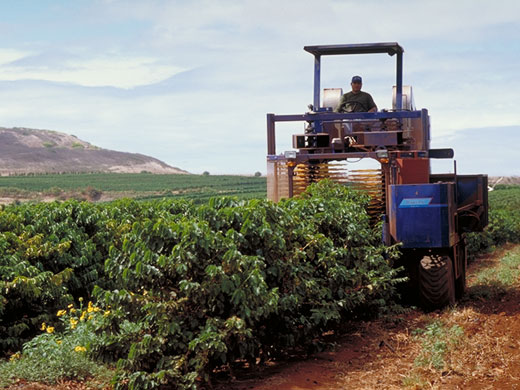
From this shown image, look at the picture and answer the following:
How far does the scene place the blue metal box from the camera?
10195 millimetres

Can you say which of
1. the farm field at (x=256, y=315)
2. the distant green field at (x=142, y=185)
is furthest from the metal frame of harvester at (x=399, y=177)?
the distant green field at (x=142, y=185)

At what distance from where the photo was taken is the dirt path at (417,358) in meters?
7.18

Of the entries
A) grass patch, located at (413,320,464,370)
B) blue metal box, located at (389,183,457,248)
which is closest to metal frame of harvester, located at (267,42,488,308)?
blue metal box, located at (389,183,457,248)

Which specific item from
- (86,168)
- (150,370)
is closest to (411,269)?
(150,370)

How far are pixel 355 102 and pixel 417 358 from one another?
632 cm

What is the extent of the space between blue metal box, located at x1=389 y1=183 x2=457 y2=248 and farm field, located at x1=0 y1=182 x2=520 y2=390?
0.46 metres

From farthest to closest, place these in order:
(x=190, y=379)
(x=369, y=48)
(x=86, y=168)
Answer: (x=86, y=168), (x=369, y=48), (x=190, y=379)

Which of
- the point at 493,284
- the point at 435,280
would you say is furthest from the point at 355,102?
the point at 493,284

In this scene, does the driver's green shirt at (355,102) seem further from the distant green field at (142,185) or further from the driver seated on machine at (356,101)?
the distant green field at (142,185)

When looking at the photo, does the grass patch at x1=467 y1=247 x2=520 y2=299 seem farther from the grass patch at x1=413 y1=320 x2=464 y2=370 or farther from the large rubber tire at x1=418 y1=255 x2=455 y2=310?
the grass patch at x1=413 y1=320 x2=464 y2=370

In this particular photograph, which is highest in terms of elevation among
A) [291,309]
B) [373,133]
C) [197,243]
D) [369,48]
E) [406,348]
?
[369,48]

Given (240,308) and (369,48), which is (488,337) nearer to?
(240,308)

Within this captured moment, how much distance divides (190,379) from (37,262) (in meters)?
5.73

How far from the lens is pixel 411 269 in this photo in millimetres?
10891
